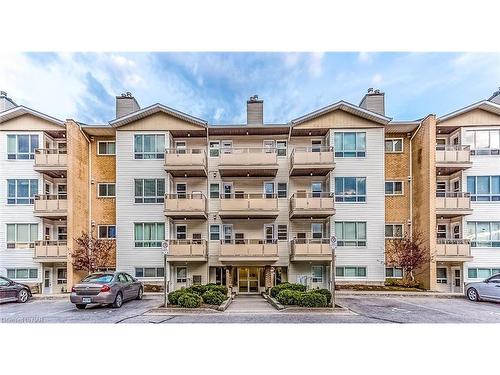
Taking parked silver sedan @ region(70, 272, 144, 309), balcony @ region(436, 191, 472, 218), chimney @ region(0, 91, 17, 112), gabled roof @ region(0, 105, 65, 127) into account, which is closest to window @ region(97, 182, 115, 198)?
gabled roof @ region(0, 105, 65, 127)

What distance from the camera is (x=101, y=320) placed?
730 centimetres

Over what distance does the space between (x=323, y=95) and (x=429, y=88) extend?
3.16m

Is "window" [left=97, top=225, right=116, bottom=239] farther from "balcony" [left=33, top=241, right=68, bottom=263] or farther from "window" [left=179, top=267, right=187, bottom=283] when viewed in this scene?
"window" [left=179, top=267, right=187, bottom=283]

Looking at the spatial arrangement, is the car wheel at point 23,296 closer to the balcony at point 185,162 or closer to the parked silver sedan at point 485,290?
the balcony at point 185,162

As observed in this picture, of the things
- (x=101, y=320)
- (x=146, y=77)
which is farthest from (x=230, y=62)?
(x=101, y=320)

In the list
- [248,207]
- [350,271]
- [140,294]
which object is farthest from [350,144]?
[140,294]

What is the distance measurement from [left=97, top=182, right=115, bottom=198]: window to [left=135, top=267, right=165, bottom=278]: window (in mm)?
3174

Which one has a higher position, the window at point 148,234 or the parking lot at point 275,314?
the window at point 148,234

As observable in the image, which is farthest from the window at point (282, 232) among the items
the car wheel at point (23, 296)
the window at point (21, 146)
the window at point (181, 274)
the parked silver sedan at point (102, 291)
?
the window at point (21, 146)

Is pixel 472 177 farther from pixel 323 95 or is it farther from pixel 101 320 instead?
pixel 101 320

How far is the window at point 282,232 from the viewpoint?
1200 cm

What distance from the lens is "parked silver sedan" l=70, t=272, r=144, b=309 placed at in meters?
8.05

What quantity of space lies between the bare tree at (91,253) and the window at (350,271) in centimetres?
902
